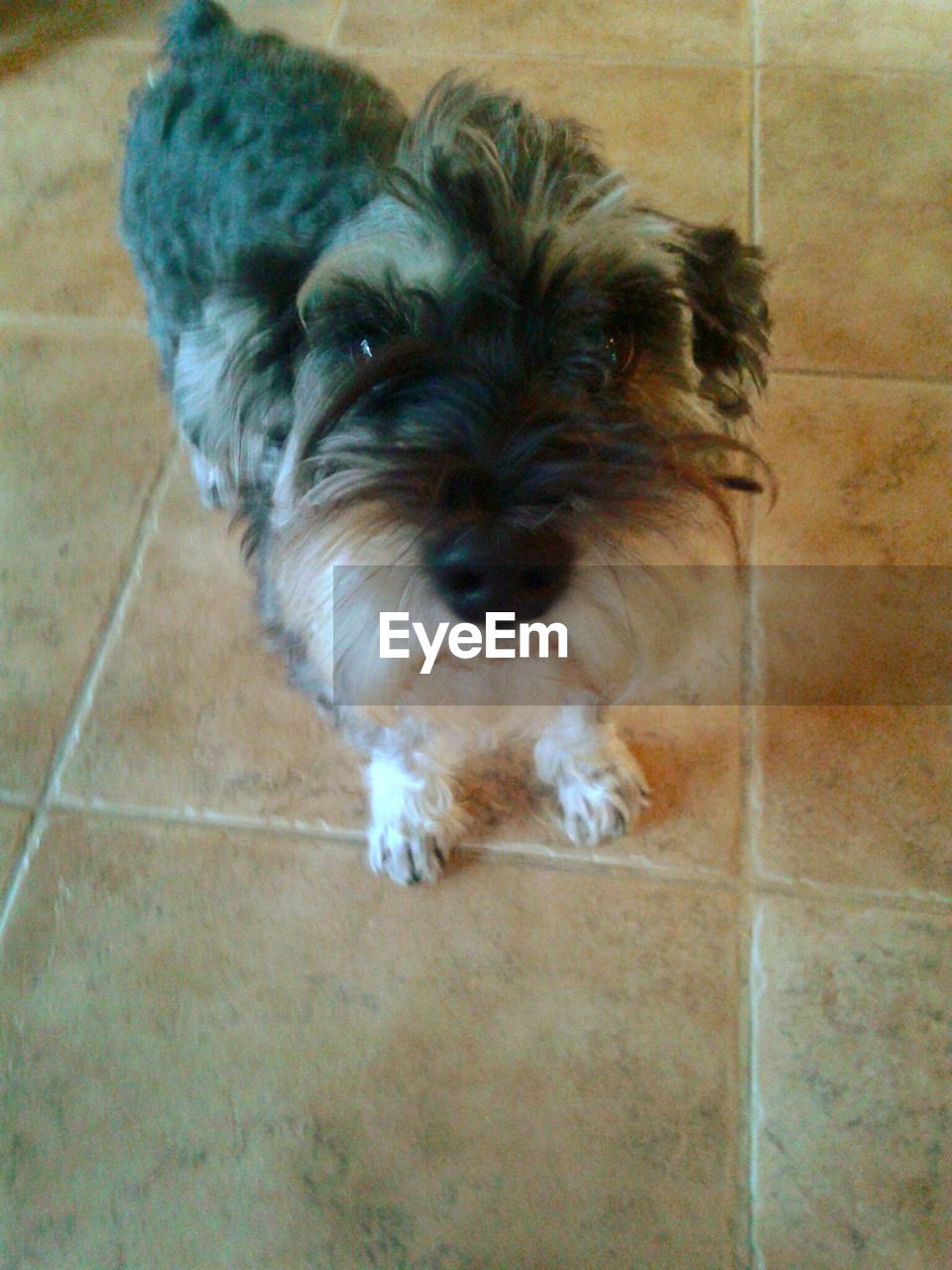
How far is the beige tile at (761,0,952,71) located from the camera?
2.86 m

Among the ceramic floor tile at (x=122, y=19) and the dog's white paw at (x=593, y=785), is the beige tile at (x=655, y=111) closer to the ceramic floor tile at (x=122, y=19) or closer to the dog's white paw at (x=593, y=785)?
the ceramic floor tile at (x=122, y=19)

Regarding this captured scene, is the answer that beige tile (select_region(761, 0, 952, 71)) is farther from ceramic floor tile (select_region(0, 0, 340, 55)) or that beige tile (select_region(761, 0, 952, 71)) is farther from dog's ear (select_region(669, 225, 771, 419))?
dog's ear (select_region(669, 225, 771, 419))

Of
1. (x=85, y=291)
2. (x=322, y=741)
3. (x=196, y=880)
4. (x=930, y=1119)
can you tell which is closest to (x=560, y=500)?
(x=322, y=741)

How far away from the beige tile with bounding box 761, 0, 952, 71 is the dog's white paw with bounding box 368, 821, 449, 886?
268cm

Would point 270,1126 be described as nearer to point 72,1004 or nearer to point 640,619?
point 72,1004

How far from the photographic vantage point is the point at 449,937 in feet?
5.55

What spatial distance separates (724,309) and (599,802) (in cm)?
90

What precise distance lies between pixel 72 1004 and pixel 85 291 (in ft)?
6.12

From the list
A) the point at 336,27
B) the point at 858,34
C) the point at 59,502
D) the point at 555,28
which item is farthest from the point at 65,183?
the point at 858,34

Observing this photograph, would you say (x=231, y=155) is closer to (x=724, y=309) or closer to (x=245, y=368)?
(x=245, y=368)

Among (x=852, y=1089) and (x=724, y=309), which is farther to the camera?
(x=852, y=1089)

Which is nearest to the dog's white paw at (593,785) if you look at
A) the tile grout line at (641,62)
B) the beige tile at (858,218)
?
the beige tile at (858,218)

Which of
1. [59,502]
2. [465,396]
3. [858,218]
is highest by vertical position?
[858,218]

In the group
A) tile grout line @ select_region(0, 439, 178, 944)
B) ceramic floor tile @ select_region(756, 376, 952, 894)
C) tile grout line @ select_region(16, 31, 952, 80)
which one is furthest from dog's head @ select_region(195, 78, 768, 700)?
tile grout line @ select_region(16, 31, 952, 80)
